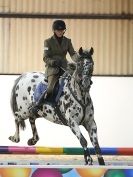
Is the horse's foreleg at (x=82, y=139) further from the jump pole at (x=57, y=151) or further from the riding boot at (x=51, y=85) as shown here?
the jump pole at (x=57, y=151)

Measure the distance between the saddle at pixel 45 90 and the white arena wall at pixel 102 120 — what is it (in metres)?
3.04

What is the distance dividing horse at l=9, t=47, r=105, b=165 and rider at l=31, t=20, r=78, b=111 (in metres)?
0.10

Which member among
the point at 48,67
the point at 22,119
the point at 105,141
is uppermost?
the point at 48,67

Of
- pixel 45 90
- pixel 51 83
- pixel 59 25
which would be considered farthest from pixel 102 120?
pixel 59 25

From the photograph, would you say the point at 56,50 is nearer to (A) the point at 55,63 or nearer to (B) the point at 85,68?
(A) the point at 55,63

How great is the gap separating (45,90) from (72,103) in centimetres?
63

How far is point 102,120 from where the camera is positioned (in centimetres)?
1079

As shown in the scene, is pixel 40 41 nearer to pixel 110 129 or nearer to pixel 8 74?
pixel 8 74

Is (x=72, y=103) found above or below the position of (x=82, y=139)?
above

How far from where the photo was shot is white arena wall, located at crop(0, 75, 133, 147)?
10703 millimetres

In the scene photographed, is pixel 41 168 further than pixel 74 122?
No

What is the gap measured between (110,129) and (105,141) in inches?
8.6

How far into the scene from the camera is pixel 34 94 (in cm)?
778

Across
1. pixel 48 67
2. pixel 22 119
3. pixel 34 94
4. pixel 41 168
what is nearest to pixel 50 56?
pixel 48 67
